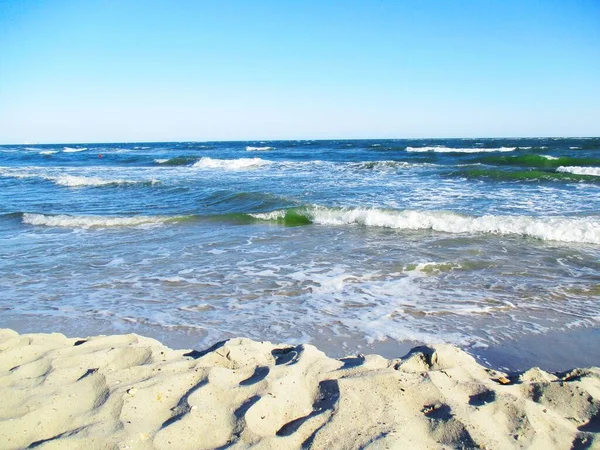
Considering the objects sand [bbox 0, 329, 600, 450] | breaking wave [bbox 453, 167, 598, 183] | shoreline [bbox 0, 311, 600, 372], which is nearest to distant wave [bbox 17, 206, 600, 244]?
shoreline [bbox 0, 311, 600, 372]

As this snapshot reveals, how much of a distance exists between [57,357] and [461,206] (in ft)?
34.3

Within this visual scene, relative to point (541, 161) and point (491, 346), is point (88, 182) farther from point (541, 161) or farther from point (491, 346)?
point (541, 161)

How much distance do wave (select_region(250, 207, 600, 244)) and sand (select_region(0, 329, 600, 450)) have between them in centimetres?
612

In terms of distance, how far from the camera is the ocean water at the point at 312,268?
4.45 m

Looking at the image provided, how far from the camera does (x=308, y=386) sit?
2.69 meters

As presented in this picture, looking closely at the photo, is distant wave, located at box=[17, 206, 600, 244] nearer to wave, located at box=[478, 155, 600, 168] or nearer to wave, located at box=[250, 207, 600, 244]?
wave, located at box=[250, 207, 600, 244]

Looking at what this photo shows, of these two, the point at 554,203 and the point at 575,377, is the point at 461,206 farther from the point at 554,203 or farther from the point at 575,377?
the point at 575,377

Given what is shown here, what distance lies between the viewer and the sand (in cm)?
220

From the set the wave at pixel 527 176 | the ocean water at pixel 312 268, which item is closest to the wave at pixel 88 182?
the ocean water at pixel 312 268

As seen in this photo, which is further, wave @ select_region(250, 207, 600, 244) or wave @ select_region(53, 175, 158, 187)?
wave @ select_region(53, 175, 158, 187)

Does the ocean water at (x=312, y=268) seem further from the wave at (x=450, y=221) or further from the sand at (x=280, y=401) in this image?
the sand at (x=280, y=401)

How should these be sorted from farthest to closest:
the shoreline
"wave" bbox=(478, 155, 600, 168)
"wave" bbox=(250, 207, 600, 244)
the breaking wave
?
"wave" bbox=(478, 155, 600, 168)
the breaking wave
"wave" bbox=(250, 207, 600, 244)
the shoreline

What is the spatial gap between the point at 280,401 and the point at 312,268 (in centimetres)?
401

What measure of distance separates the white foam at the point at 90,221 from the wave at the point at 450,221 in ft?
8.43
